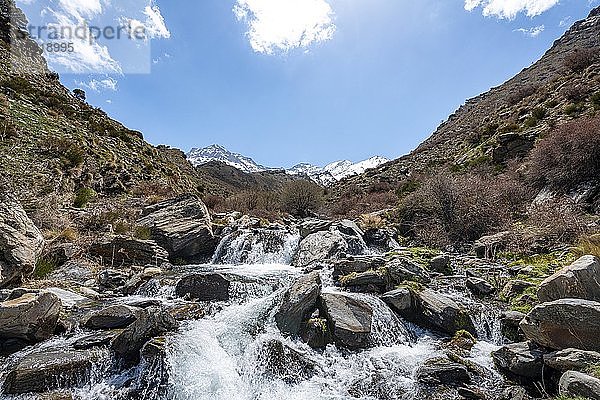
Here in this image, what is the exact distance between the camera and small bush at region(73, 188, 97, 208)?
16531mm

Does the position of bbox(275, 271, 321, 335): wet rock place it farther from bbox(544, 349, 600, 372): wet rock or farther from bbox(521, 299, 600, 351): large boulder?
bbox(544, 349, 600, 372): wet rock

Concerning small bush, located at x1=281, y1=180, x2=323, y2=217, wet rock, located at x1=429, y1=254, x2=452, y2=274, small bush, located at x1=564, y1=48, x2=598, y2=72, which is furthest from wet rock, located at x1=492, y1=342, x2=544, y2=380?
small bush, located at x1=564, y1=48, x2=598, y2=72

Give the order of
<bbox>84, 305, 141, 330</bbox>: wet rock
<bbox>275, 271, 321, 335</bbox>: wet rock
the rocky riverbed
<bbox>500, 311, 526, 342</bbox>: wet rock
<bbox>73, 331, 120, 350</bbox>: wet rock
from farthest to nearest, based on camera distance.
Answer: <bbox>275, 271, 321, 335</bbox>: wet rock → <bbox>500, 311, 526, 342</bbox>: wet rock → <bbox>84, 305, 141, 330</bbox>: wet rock → <bbox>73, 331, 120, 350</bbox>: wet rock → the rocky riverbed

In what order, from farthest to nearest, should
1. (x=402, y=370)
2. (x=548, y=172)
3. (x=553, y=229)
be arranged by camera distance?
(x=548, y=172), (x=553, y=229), (x=402, y=370)

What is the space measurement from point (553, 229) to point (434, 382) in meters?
8.16

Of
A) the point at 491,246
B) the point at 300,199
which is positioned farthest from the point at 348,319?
the point at 300,199

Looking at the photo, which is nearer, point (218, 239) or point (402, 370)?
point (402, 370)

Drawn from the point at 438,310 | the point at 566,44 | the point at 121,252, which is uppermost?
the point at 566,44

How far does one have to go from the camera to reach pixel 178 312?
802cm

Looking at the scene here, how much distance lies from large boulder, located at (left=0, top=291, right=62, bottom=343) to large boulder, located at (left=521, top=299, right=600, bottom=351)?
959 centimetres

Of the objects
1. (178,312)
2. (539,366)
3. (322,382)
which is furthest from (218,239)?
(539,366)

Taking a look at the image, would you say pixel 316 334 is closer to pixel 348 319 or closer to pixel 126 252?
pixel 348 319

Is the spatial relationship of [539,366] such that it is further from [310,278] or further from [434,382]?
[310,278]

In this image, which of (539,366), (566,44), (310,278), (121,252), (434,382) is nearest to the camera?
(539,366)
